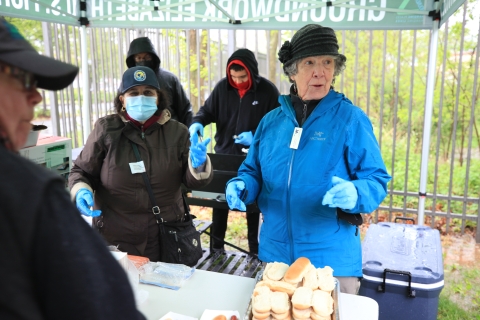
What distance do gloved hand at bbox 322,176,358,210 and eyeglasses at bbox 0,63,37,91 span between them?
4.37 feet

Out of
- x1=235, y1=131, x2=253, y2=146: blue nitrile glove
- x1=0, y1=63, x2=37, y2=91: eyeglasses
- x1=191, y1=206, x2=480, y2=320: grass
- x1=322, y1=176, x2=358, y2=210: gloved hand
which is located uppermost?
x1=0, y1=63, x2=37, y2=91: eyeglasses

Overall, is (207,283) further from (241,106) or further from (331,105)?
(241,106)

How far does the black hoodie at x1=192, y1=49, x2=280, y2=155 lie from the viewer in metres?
3.66

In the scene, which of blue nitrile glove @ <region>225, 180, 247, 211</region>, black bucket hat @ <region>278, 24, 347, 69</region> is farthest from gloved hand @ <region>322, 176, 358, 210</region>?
black bucket hat @ <region>278, 24, 347, 69</region>

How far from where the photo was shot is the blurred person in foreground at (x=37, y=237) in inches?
20.5

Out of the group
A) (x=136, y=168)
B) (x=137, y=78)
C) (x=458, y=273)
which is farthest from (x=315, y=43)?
(x=458, y=273)

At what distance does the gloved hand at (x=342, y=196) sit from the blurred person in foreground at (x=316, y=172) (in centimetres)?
4

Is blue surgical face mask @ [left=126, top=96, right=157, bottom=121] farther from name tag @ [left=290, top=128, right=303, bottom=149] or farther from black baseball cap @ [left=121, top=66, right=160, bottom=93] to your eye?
name tag @ [left=290, top=128, right=303, bottom=149]

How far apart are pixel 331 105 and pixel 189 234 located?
3.62ft

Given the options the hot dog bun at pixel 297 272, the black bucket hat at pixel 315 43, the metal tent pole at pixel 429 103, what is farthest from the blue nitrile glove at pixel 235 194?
the metal tent pole at pixel 429 103

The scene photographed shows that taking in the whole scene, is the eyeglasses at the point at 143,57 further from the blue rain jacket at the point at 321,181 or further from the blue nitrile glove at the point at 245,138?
the blue rain jacket at the point at 321,181

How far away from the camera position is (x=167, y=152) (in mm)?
2363

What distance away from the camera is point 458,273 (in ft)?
13.6

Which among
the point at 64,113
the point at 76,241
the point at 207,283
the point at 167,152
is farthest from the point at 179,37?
the point at 76,241
